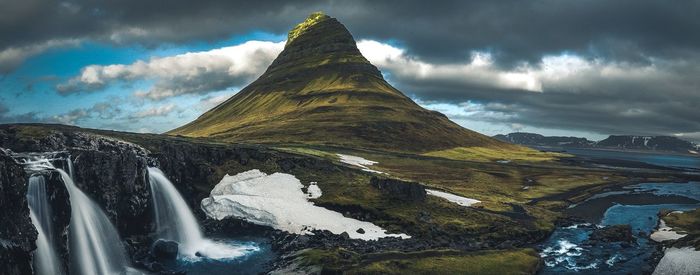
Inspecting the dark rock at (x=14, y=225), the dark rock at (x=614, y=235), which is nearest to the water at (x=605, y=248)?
the dark rock at (x=614, y=235)

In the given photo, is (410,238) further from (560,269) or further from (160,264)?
(160,264)

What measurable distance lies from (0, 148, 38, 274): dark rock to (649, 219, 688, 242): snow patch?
105291 millimetres

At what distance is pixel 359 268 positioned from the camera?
6638cm

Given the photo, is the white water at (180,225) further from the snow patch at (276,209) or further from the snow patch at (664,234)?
the snow patch at (664,234)

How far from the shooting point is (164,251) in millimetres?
77062

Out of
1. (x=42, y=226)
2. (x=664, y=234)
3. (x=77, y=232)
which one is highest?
(x=42, y=226)

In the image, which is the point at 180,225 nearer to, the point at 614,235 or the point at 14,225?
the point at 14,225

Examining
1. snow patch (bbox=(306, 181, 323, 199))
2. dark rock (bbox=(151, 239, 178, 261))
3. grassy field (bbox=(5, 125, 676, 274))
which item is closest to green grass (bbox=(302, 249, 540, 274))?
grassy field (bbox=(5, 125, 676, 274))

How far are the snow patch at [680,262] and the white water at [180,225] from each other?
6308cm

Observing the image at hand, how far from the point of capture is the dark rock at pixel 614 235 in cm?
9569

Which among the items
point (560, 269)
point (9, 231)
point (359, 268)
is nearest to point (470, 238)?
point (560, 269)

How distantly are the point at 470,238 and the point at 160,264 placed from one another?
55.0 meters

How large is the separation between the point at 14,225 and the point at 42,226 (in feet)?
24.7

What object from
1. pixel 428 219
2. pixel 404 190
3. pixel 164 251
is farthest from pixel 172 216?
pixel 404 190
